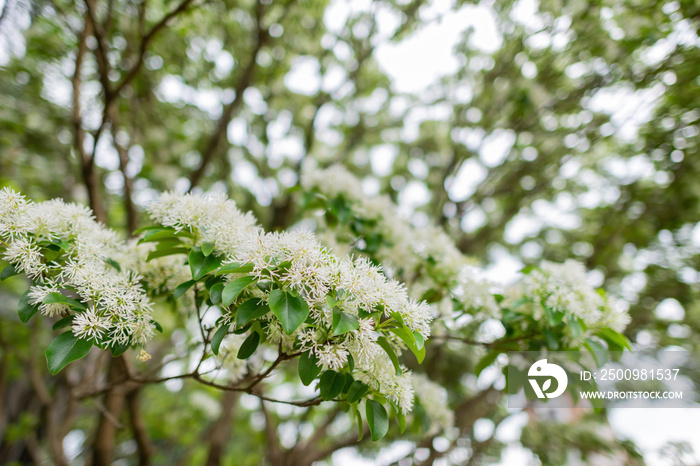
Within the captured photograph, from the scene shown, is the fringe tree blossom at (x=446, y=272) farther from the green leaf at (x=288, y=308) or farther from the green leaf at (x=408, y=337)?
the green leaf at (x=288, y=308)

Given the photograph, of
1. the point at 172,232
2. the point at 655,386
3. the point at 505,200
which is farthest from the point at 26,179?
the point at 655,386

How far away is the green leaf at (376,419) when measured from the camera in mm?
1216

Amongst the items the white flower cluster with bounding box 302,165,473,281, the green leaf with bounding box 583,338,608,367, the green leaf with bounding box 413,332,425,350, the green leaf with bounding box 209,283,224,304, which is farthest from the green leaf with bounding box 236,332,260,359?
the green leaf with bounding box 583,338,608,367

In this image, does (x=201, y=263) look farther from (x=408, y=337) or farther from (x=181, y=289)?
(x=408, y=337)

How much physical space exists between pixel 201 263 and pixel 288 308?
1.31 ft

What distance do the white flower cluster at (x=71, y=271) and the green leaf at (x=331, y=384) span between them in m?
0.58

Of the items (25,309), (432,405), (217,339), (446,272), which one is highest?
(446,272)

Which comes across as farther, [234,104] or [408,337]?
[234,104]

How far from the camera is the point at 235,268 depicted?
1121 mm

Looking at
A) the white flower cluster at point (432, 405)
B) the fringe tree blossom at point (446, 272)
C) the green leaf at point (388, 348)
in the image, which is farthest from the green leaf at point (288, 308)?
the white flower cluster at point (432, 405)

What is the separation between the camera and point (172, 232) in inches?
53.2

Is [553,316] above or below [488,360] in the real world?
above

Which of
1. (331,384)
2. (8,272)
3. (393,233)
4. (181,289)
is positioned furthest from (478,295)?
(8,272)

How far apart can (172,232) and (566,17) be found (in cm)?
376
